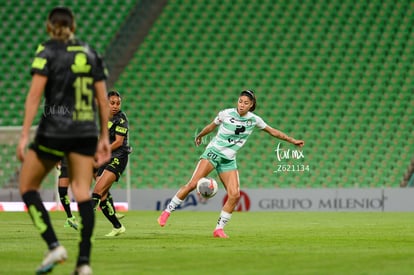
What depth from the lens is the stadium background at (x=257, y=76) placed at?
904 inches

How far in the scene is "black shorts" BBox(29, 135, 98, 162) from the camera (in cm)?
639

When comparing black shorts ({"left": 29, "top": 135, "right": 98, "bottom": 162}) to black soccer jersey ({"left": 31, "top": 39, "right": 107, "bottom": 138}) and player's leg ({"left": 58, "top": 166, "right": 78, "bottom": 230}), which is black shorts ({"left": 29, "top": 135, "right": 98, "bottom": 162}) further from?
player's leg ({"left": 58, "top": 166, "right": 78, "bottom": 230})

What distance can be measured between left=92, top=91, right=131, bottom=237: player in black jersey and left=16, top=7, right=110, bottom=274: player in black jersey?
521 centimetres

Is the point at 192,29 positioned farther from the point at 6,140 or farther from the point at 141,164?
the point at 6,140

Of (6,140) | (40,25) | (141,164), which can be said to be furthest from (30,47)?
(141,164)

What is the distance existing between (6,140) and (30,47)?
11.0 ft

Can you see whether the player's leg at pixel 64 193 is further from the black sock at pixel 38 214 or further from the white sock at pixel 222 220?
the black sock at pixel 38 214

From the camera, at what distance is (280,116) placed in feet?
76.9

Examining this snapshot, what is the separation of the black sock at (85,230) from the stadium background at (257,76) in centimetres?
1606

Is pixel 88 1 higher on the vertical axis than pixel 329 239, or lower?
higher

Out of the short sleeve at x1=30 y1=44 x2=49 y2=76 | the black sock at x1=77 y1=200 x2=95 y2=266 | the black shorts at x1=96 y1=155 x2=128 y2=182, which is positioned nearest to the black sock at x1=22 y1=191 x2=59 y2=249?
the black sock at x1=77 y1=200 x2=95 y2=266

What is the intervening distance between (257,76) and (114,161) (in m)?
12.3

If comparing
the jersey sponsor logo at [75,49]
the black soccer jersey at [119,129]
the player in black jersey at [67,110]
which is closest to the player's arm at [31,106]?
the player in black jersey at [67,110]

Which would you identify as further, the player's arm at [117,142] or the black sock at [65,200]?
the black sock at [65,200]
